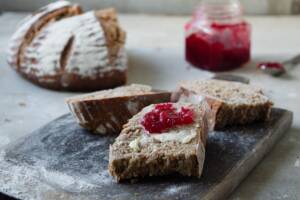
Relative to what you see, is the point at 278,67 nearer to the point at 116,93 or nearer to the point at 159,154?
the point at 116,93

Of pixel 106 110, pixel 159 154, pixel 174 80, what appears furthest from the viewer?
pixel 174 80

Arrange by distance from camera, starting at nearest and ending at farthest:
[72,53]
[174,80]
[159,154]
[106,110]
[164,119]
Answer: [159,154], [164,119], [106,110], [72,53], [174,80]

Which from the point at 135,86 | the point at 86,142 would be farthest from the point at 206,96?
the point at 86,142

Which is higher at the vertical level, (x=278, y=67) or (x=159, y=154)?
(x=159, y=154)

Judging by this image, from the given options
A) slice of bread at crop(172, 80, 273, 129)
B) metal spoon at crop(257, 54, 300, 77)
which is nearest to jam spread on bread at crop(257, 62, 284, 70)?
metal spoon at crop(257, 54, 300, 77)

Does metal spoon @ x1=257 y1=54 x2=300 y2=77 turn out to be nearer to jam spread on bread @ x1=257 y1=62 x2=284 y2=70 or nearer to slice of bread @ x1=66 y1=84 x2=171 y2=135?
jam spread on bread @ x1=257 y1=62 x2=284 y2=70

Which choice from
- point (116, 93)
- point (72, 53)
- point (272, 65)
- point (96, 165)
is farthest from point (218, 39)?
point (96, 165)
